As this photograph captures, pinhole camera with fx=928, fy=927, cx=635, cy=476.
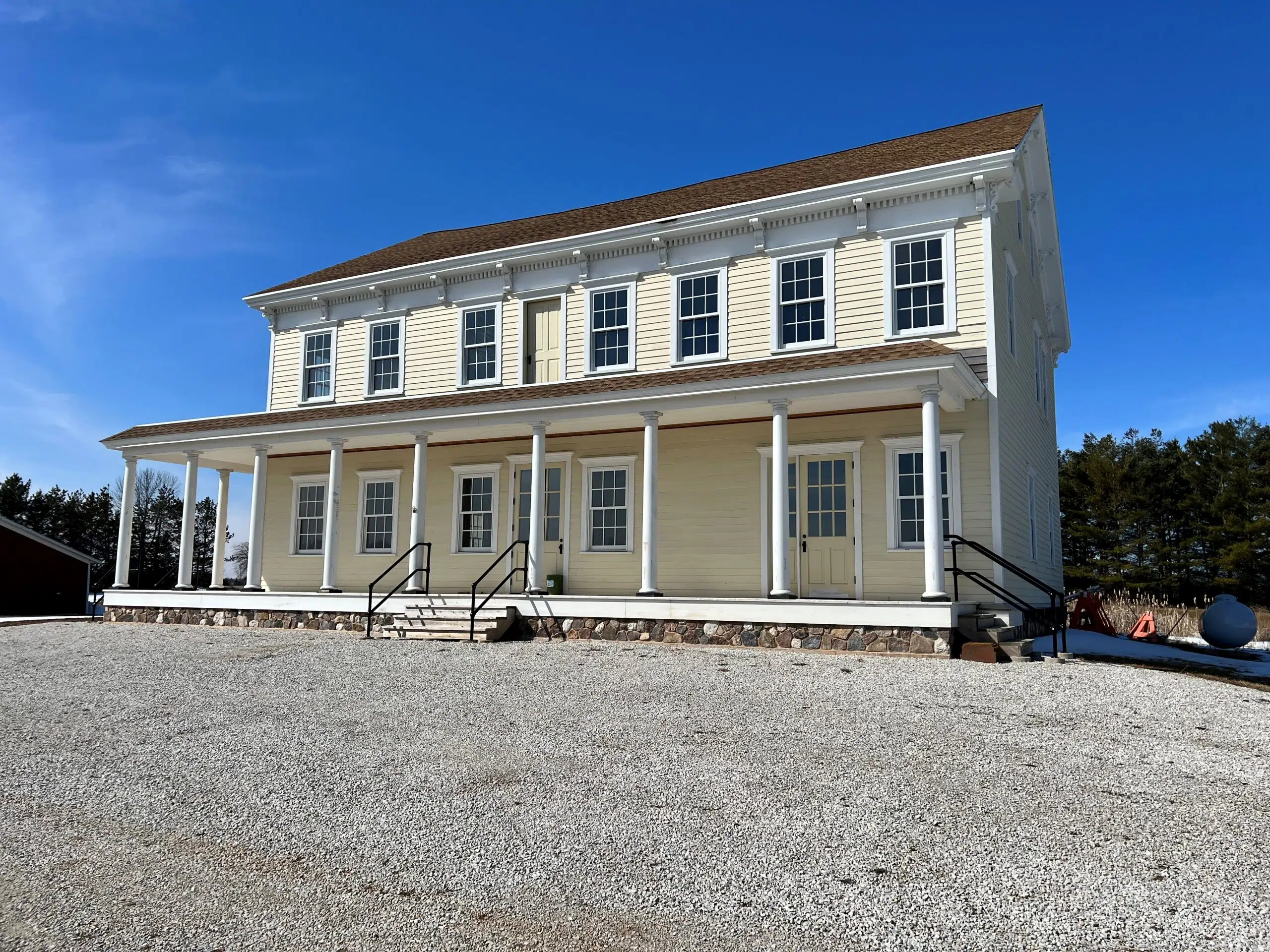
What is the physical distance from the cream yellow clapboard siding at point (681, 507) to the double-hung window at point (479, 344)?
5.19 ft

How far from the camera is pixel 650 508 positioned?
1391 cm

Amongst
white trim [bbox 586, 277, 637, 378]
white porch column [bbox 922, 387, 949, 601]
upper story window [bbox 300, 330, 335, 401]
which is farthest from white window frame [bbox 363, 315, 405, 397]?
white porch column [bbox 922, 387, 949, 601]

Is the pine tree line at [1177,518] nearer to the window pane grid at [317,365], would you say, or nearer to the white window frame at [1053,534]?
the white window frame at [1053,534]

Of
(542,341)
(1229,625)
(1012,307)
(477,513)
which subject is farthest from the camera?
(542,341)

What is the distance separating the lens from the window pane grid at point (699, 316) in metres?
16.4

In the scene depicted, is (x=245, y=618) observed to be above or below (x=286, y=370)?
below

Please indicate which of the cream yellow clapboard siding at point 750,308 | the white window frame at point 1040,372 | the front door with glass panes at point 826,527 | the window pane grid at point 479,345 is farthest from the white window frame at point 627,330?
the white window frame at point 1040,372

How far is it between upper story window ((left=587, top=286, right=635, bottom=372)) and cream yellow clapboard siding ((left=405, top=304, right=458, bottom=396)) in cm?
309

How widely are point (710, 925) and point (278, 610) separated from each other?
45.2 ft

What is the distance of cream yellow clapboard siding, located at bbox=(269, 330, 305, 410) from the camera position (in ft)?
67.6

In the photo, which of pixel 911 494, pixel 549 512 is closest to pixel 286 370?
pixel 549 512

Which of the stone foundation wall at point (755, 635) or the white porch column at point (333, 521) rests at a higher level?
the white porch column at point (333, 521)

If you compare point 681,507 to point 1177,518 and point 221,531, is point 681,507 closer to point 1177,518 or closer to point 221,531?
point 221,531

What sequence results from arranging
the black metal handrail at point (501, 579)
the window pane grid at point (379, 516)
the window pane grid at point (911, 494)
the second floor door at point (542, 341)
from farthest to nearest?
the window pane grid at point (379, 516), the second floor door at point (542, 341), the window pane grid at point (911, 494), the black metal handrail at point (501, 579)
